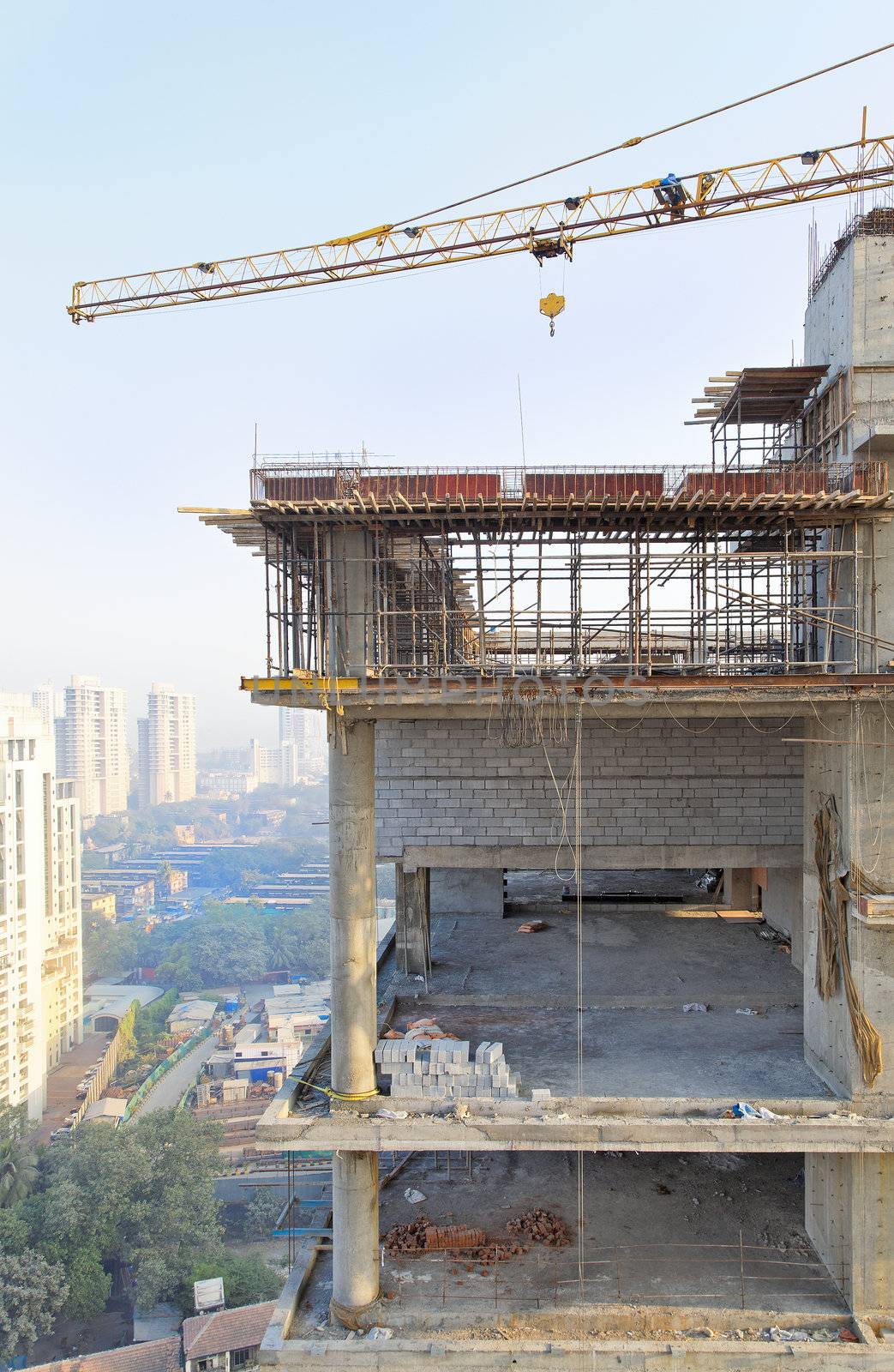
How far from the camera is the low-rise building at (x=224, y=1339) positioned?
136 ft

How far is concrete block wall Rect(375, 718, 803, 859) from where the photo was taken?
712 inches

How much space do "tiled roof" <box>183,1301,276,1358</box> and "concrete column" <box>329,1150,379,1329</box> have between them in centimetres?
3457

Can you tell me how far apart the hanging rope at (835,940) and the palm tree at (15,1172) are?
184 ft

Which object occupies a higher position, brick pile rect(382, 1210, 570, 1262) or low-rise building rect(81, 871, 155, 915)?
brick pile rect(382, 1210, 570, 1262)

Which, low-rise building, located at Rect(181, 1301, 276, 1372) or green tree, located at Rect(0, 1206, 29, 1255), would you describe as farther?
green tree, located at Rect(0, 1206, 29, 1255)

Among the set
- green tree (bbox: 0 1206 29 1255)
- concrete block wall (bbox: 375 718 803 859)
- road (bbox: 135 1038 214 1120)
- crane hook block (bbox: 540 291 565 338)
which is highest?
crane hook block (bbox: 540 291 565 338)

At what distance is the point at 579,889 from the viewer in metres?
16.0

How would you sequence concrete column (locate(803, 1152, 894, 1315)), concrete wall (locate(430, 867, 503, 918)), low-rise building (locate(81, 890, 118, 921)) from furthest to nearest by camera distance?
low-rise building (locate(81, 890, 118, 921)), concrete wall (locate(430, 867, 503, 918)), concrete column (locate(803, 1152, 894, 1315))

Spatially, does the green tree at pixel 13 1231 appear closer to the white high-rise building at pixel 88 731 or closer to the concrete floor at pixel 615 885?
the concrete floor at pixel 615 885

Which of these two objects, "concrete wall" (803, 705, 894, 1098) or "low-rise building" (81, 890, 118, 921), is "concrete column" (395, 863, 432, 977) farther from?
"low-rise building" (81, 890, 118, 921)

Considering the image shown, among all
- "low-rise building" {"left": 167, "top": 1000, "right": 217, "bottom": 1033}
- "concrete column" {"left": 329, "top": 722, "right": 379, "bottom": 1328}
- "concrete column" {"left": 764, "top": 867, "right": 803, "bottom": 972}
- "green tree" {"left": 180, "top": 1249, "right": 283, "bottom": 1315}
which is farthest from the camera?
"low-rise building" {"left": 167, "top": 1000, "right": 217, "bottom": 1033}

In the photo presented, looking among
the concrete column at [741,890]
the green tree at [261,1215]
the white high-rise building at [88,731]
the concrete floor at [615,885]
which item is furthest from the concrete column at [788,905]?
the white high-rise building at [88,731]

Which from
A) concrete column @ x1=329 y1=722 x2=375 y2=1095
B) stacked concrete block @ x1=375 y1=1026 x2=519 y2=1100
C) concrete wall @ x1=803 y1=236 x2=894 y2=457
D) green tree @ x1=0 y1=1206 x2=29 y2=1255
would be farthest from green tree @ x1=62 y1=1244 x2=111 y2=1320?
concrete wall @ x1=803 y1=236 x2=894 y2=457

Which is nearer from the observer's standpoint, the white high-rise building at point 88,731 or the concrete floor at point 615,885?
the concrete floor at point 615,885
